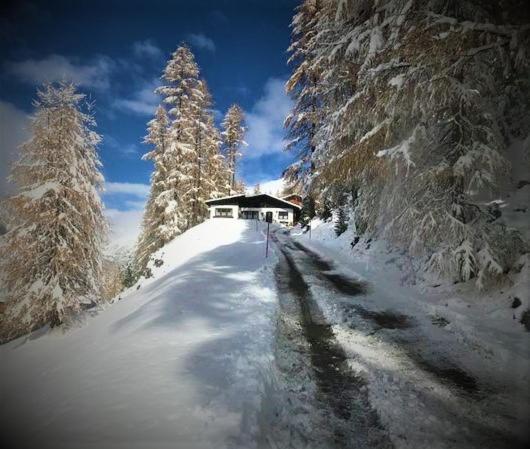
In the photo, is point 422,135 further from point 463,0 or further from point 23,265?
point 23,265

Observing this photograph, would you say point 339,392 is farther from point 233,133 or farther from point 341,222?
point 233,133

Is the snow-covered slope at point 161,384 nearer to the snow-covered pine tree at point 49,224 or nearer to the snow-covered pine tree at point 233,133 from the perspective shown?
the snow-covered pine tree at point 49,224

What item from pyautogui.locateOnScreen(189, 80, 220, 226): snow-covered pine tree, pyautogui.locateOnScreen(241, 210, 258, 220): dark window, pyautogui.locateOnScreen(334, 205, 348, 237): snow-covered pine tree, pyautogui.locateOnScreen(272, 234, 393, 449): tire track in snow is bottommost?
pyautogui.locateOnScreen(272, 234, 393, 449): tire track in snow

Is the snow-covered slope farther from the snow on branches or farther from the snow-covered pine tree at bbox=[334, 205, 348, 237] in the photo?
the snow on branches

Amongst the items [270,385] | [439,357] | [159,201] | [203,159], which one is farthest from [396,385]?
[203,159]

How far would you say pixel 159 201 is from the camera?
28.3 meters

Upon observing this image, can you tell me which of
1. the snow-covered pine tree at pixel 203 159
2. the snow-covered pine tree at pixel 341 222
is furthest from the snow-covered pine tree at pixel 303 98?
the snow-covered pine tree at pixel 203 159

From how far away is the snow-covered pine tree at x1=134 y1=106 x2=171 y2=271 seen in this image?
28.4 metres

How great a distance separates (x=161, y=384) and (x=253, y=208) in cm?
4254

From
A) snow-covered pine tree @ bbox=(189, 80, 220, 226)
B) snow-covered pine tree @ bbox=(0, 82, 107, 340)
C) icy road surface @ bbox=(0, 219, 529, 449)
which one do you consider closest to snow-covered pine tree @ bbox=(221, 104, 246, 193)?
snow-covered pine tree @ bbox=(189, 80, 220, 226)

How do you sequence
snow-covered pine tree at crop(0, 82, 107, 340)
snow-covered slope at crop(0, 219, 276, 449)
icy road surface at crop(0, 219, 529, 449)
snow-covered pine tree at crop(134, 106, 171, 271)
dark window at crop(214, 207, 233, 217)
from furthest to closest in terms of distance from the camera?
dark window at crop(214, 207, 233, 217), snow-covered pine tree at crop(134, 106, 171, 271), snow-covered pine tree at crop(0, 82, 107, 340), icy road surface at crop(0, 219, 529, 449), snow-covered slope at crop(0, 219, 276, 449)

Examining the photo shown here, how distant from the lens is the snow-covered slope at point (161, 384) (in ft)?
11.7

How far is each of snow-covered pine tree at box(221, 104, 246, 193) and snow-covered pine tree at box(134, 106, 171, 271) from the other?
14171mm

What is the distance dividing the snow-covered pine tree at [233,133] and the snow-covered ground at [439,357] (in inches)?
1512
